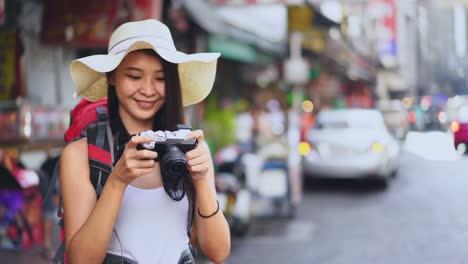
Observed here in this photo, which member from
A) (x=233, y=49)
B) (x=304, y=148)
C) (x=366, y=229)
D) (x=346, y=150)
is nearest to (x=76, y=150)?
(x=366, y=229)

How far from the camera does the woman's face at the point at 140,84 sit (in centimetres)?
218

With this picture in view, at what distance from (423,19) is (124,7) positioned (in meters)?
102

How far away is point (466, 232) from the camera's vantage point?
8719 mm

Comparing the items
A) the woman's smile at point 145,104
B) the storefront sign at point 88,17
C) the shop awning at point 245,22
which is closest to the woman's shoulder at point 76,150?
the woman's smile at point 145,104

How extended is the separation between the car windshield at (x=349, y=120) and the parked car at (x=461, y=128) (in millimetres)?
7677

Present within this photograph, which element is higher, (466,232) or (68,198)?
(68,198)

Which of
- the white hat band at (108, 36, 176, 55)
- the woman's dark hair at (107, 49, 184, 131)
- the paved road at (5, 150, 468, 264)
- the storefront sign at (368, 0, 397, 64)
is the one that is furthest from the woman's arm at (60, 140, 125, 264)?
the storefront sign at (368, 0, 397, 64)

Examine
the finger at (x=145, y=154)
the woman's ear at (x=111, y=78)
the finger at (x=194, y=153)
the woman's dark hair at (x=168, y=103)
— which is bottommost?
the finger at (x=194, y=153)

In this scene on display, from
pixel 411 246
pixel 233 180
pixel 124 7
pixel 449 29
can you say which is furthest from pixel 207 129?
pixel 449 29

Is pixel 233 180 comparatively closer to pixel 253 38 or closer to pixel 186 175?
pixel 186 175

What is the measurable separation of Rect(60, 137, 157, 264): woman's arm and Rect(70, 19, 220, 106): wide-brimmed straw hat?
271 mm

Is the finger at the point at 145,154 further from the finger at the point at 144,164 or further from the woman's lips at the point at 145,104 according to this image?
the woman's lips at the point at 145,104

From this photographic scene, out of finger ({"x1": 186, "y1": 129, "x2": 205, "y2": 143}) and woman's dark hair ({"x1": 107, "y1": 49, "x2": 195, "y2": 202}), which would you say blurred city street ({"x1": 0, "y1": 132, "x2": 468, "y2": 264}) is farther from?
finger ({"x1": 186, "y1": 129, "x2": 205, "y2": 143})

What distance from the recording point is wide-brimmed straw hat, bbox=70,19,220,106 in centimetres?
215
